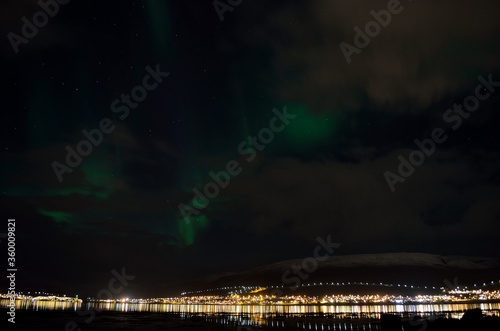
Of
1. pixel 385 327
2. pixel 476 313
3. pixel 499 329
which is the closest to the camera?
pixel 499 329

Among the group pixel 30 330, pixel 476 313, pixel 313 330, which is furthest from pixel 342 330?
pixel 30 330

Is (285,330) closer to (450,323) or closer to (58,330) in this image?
(450,323)

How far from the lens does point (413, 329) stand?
4491cm

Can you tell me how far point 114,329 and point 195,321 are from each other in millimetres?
21121

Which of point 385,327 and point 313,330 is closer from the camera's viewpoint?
point 385,327

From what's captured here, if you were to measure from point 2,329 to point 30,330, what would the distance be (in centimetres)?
395

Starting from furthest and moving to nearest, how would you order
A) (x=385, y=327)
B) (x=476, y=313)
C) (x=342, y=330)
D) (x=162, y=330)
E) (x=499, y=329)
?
(x=162, y=330) → (x=342, y=330) → (x=385, y=327) → (x=476, y=313) → (x=499, y=329)

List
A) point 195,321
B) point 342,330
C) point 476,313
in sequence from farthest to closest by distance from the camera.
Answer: point 195,321 < point 342,330 < point 476,313

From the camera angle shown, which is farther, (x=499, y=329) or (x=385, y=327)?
(x=385, y=327)

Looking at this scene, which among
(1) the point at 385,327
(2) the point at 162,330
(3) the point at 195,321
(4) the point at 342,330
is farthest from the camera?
(3) the point at 195,321

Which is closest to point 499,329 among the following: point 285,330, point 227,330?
point 285,330

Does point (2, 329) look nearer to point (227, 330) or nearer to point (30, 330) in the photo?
point (30, 330)

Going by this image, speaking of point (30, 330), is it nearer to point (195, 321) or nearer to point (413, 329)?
point (195, 321)

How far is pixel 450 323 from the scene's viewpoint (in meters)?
44.8
